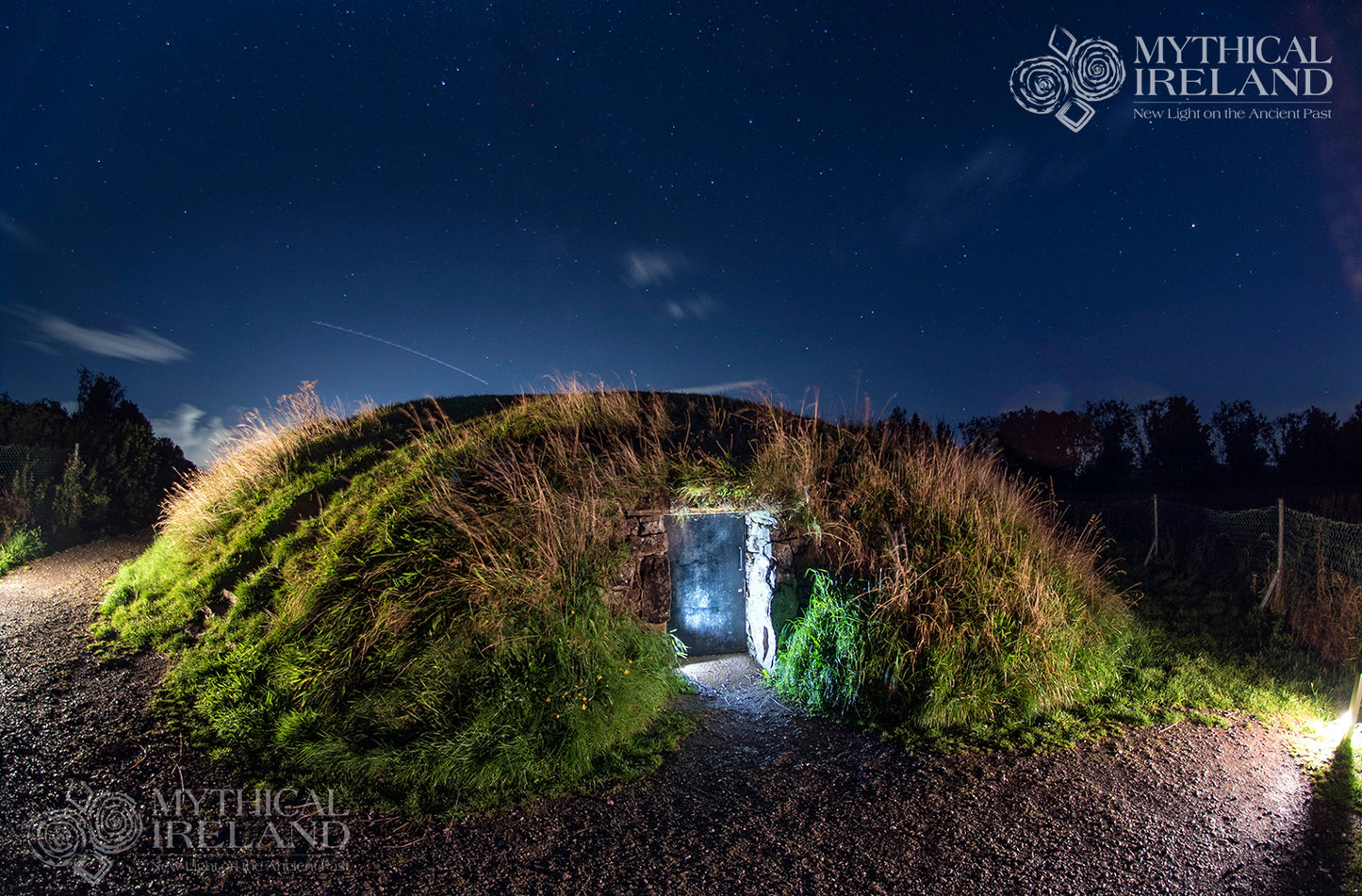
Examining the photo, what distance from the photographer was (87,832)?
324 cm

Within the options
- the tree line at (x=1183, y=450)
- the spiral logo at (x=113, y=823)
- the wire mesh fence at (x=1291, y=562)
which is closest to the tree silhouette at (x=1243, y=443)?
the tree line at (x=1183, y=450)

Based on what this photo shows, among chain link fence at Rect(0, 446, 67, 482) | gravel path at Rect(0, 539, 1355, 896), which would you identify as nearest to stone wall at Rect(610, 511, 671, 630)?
gravel path at Rect(0, 539, 1355, 896)

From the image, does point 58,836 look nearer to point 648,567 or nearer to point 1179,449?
point 648,567

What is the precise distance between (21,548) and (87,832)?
1043 cm

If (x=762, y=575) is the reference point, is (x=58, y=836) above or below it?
below

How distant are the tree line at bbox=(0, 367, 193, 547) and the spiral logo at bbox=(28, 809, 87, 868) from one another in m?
10.7

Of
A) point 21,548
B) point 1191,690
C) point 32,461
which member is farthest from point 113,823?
point 32,461

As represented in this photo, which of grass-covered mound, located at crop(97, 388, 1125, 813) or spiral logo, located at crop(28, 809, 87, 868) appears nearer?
spiral logo, located at crop(28, 809, 87, 868)

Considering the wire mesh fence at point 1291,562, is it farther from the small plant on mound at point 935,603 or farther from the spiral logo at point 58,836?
the spiral logo at point 58,836

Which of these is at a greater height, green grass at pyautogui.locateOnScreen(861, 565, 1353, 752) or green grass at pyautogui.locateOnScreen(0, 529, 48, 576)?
green grass at pyautogui.locateOnScreen(0, 529, 48, 576)

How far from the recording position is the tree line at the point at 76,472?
433 inches

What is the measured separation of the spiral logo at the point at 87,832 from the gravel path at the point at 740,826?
0.04 feet

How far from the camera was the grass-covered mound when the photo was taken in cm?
400

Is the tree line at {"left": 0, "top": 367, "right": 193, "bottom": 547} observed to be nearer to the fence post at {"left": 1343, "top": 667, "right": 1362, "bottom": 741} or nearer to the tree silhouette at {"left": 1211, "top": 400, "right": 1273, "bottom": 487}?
the fence post at {"left": 1343, "top": 667, "right": 1362, "bottom": 741}
